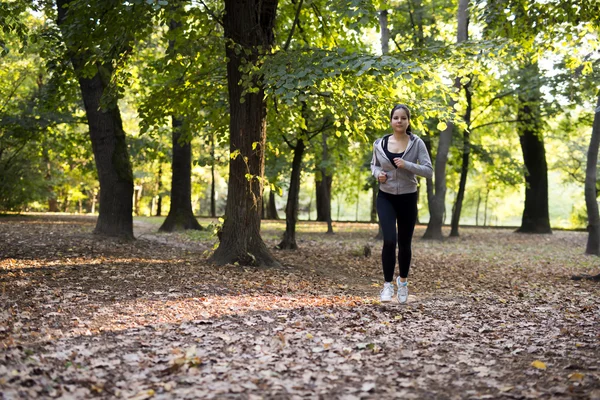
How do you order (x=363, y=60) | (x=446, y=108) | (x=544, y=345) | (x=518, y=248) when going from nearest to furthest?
(x=544, y=345), (x=363, y=60), (x=446, y=108), (x=518, y=248)

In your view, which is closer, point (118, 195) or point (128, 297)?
point (128, 297)

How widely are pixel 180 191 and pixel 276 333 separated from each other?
13.1m

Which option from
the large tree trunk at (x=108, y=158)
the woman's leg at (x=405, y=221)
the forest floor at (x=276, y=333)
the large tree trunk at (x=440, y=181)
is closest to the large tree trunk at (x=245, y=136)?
the forest floor at (x=276, y=333)

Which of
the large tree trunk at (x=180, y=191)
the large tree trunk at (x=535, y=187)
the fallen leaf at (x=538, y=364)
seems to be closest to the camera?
the fallen leaf at (x=538, y=364)

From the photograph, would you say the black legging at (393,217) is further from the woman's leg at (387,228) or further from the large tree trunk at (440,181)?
the large tree trunk at (440,181)

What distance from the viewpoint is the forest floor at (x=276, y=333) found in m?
3.66

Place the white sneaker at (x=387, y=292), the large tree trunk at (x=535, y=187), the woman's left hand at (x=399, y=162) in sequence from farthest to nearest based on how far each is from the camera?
the large tree trunk at (x=535, y=187)
the white sneaker at (x=387, y=292)
the woman's left hand at (x=399, y=162)

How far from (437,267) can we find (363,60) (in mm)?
5866

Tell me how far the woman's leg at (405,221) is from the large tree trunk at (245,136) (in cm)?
303

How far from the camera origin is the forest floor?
3664mm

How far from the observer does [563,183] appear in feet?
117

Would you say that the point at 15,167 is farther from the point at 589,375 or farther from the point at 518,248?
the point at 589,375

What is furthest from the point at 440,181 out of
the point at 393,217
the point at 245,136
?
the point at 393,217

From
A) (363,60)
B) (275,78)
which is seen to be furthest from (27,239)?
(363,60)
